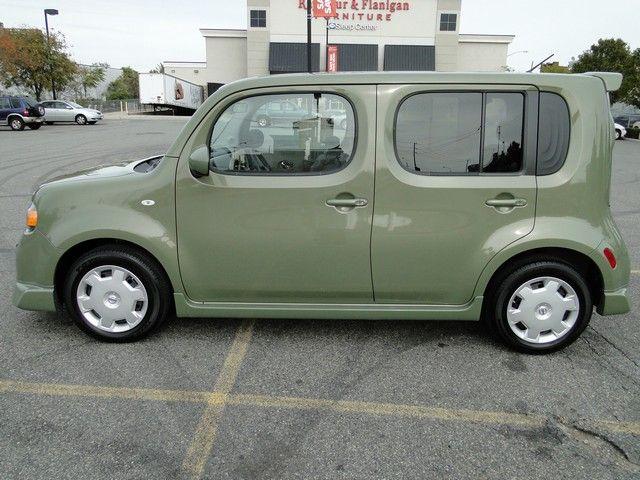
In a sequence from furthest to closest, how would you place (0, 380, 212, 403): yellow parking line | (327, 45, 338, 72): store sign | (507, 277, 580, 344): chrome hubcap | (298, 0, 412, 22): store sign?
(298, 0, 412, 22): store sign, (327, 45, 338, 72): store sign, (507, 277, 580, 344): chrome hubcap, (0, 380, 212, 403): yellow parking line

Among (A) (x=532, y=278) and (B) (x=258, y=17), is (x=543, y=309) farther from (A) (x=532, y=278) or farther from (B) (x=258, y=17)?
(B) (x=258, y=17)

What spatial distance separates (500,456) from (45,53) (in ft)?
126

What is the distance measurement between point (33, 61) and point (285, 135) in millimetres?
35950

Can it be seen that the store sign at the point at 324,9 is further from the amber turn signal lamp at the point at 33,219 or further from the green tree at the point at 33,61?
the green tree at the point at 33,61

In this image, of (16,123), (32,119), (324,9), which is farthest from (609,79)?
(16,123)

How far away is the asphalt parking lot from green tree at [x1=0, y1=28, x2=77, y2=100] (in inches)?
1312

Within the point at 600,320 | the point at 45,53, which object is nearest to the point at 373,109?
the point at 600,320

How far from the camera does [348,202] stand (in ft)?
10.6

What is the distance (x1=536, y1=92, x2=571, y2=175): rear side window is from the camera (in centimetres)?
319

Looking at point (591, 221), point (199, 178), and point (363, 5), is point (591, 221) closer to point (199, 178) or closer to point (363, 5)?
point (199, 178)

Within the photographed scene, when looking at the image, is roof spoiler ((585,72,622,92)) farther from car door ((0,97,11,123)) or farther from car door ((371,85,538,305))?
car door ((0,97,11,123))

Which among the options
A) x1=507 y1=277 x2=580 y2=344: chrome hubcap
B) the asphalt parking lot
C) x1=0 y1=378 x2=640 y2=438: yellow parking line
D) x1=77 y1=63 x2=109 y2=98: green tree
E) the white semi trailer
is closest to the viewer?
the asphalt parking lot

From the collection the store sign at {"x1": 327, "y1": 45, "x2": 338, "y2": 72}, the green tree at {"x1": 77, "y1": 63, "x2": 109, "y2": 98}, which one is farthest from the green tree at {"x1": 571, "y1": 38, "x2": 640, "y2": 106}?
the green tree at {"x1": 77, "y1": 63, "x2": 109, "y2": 98}

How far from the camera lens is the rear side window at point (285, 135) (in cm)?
324
